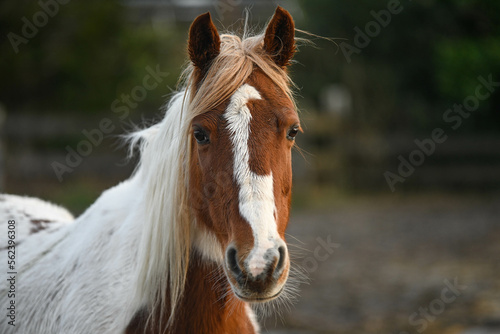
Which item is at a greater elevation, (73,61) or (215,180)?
(215,180)

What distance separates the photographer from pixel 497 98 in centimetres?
1169

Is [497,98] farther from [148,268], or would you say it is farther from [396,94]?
[148,268]

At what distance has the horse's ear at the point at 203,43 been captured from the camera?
2.30m

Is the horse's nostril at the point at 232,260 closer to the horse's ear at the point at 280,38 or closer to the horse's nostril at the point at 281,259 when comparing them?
the horse's nostril at the point at 281,259

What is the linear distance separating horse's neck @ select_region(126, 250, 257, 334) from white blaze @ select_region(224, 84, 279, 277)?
51 centimetres

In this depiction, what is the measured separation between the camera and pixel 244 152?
2072 millimetres

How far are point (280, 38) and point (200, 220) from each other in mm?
996

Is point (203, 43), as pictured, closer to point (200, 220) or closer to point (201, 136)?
point (201, 136)

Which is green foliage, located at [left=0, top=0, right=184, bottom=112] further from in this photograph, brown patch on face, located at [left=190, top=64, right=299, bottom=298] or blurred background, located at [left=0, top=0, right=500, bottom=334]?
brown patch on face, located at [left=190, top=64, right=299, bottom=298]

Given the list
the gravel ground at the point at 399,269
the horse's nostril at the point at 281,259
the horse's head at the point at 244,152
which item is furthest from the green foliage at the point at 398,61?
the horse's nostril at the point at 281,259

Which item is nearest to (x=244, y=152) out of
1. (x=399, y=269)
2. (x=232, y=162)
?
(x=232, y=162)

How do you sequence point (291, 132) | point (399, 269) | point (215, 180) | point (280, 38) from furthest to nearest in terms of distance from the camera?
point (399, 269) → point (280, 38) → point (291, 132) → point (215, 180)

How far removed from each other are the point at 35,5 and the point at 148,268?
12342 mm

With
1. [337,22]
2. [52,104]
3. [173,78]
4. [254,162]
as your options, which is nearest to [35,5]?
[52,104]
